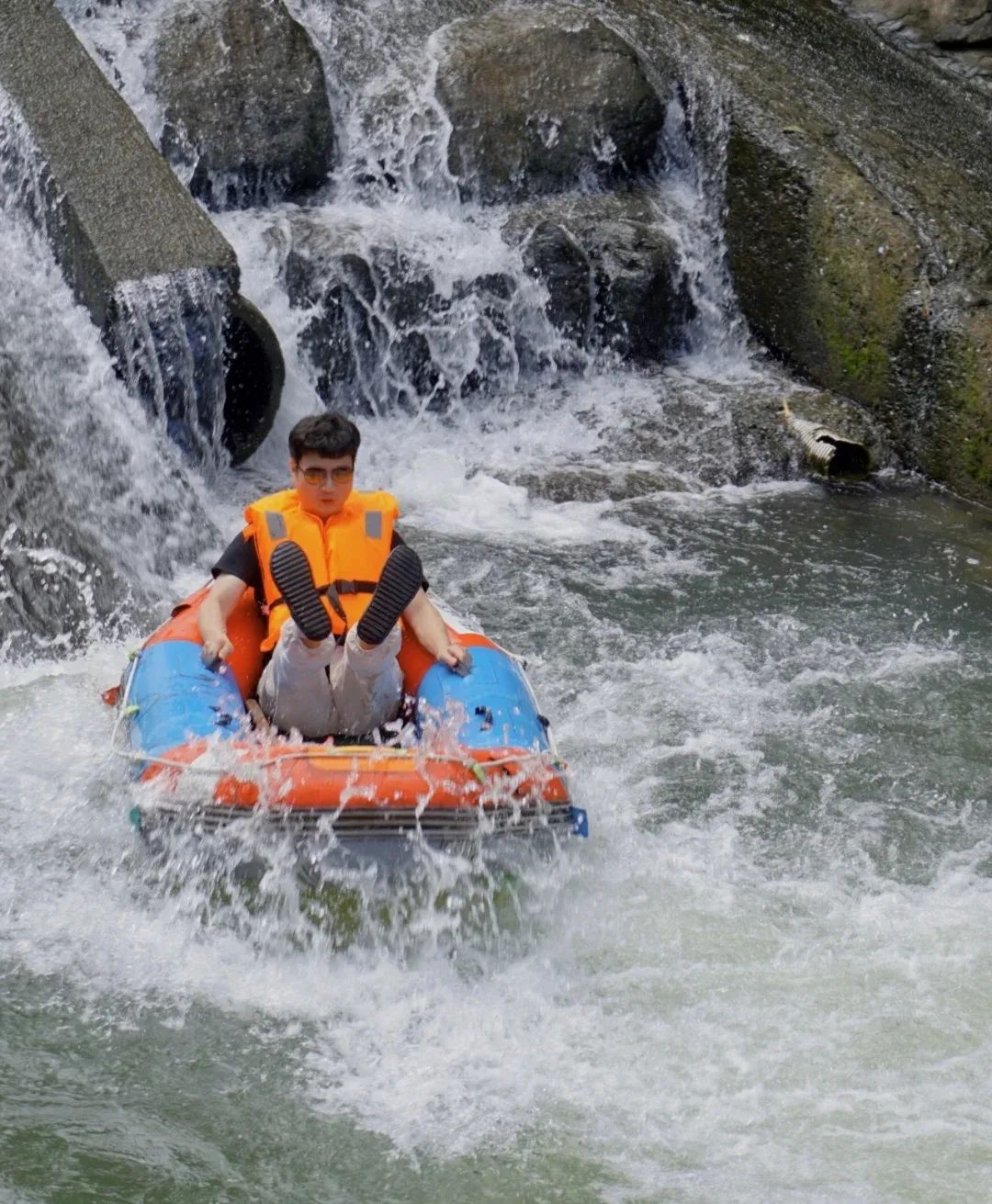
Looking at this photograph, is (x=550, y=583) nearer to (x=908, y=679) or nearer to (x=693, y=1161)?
(x=908, y=679)

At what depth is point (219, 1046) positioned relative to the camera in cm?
380

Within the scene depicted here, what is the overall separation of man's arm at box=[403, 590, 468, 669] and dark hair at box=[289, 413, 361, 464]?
460 millimetres

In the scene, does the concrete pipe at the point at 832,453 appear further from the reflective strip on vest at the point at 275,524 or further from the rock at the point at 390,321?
the reflective strip on vest at the point at 275,524

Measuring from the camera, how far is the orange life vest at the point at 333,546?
457 cm

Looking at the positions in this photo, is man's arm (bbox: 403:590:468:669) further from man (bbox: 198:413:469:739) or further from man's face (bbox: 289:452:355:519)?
man's face (bbox: 289:452:355:519)

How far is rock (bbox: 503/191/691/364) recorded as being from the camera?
27.5 feet

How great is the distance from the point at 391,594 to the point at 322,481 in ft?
2.10

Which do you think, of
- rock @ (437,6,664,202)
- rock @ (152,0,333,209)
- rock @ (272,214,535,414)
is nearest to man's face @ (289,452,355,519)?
rock @ (272,214,535,414)

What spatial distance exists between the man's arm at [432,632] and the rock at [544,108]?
4.51 m

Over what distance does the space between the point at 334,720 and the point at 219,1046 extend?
96 centimetres

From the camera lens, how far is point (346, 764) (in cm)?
397

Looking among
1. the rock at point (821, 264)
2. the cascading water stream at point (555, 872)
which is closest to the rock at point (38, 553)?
the cascading water stream at point (555, 872)

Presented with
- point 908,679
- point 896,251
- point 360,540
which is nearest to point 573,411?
point 896,251

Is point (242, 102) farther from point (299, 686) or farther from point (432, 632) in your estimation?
point (299, 686)
